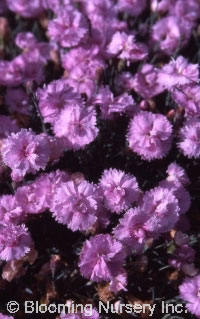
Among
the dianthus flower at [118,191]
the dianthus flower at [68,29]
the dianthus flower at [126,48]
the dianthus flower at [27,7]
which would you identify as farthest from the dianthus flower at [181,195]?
the dianthus flower at [27,7]

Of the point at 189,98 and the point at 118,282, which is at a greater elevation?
the point at 189,98

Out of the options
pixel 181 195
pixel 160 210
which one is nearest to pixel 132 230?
pixel 160 210

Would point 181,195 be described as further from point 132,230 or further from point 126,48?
point 126,48

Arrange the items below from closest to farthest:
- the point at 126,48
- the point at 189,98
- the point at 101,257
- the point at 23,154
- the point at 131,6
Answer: the point at 101,257, the point at 23,154, the point at 189,98, the point at 126,48, the point at 131,6

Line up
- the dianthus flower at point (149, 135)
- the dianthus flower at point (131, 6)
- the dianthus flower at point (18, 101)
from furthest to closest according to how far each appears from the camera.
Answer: the dianthus flower at point (131, 6)
the dianthus flower at point (18, 101)
the dianthus flower at point (149, 135)

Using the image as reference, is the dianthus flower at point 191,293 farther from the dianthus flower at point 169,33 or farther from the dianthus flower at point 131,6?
the dianthus flower at point 131,6

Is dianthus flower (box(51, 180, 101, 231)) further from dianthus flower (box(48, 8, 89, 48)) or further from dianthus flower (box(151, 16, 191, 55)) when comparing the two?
dianthus flower (box(151, 16, 191, 55))

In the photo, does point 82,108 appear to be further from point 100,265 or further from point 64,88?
point 100,265

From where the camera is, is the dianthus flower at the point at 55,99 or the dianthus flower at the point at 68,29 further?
the dianthus flower at the point at 68,29
